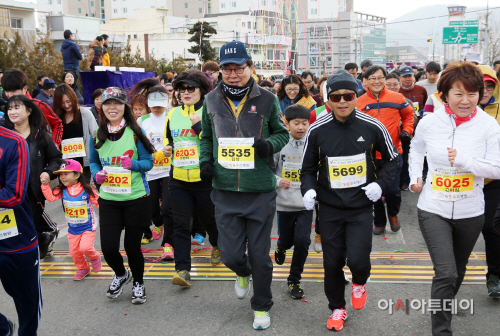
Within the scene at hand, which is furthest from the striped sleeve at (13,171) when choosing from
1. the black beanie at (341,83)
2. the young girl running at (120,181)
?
the black beanie at (341,83)

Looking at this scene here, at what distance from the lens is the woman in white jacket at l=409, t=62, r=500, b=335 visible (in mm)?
3621

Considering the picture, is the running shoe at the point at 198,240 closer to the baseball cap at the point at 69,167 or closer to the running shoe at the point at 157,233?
the running shoe at the point at 157,233

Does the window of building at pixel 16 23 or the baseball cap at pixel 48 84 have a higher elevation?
the window of building at pixel 16 23

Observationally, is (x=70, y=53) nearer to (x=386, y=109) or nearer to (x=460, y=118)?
(x=386, y=109)

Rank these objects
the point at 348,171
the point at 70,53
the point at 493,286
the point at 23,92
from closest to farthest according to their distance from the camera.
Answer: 1. the point at 348,171
2. the point at 493,286
3. the point at 23,92
4. the point at 70,53

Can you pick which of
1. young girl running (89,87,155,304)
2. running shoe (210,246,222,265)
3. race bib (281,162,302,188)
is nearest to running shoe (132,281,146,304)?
young girl running (89,87,155,304)

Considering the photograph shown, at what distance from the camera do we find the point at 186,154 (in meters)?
5.15

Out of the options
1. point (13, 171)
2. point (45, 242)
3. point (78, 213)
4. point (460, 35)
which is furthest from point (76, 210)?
point (460, 35)

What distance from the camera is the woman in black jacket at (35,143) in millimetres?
4734

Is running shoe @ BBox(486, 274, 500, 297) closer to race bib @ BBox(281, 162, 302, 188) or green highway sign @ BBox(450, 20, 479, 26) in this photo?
race bib @ BBox(281, 162, 302, 188)

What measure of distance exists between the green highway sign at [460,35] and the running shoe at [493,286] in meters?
49.9

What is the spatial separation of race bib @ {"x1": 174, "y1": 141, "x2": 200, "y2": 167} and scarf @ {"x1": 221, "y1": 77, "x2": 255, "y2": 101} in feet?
3.50

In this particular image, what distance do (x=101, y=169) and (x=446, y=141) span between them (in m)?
3.23

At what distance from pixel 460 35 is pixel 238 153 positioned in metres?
52.1
